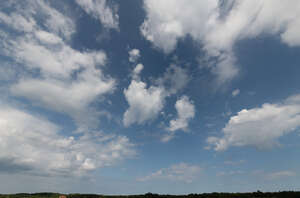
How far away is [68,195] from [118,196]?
9.44 meters

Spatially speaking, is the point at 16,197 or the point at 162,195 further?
the point at 16,197

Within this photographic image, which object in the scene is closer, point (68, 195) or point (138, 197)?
point (138, 197)

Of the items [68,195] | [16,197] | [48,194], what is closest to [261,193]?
[68,195]

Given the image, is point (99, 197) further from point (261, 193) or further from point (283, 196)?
point (283, 196)

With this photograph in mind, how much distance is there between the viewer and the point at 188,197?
102ft

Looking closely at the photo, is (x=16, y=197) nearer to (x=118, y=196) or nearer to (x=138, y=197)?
(x=118, y=196)

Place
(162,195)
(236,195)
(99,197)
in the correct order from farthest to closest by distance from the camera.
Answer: (99,197) → (162,195) → (236,195)

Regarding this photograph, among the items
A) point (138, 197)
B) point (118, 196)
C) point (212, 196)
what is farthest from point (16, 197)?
point (212, 196)

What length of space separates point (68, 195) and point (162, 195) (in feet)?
58.6

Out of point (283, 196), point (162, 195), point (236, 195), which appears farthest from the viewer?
point (162, 195)

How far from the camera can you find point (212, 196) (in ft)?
98.6

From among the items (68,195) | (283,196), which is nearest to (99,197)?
(68,195)

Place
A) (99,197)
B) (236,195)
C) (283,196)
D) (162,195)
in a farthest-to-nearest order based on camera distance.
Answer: (99,197)
(162,195)
(236,195)
(283,196)

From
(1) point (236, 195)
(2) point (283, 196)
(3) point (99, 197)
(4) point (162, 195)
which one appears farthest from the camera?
(3) point (99, 197)
